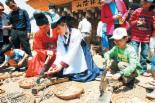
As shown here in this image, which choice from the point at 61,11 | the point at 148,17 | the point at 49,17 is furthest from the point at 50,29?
the point at 61,11

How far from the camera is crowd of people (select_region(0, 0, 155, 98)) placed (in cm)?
628

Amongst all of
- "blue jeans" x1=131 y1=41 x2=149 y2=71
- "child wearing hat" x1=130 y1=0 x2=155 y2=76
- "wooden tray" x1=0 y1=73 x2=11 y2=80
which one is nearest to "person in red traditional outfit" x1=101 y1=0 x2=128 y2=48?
"child wearing hat" x1=130 y1=0 x2=155 y2=76

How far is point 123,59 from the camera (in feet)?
20.9

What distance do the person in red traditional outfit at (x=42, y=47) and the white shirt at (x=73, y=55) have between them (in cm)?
42

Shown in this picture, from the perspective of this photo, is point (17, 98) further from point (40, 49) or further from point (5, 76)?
point (5, 76)

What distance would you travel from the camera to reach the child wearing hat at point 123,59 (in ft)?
19.7

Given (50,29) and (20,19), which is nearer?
(50,29)

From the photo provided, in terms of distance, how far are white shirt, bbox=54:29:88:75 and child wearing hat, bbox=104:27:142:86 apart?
58 centimetres

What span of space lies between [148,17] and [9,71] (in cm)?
350

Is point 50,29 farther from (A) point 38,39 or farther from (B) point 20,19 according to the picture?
(B) point 20,19

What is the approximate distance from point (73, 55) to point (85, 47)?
0.32m

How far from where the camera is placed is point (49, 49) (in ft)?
24.3

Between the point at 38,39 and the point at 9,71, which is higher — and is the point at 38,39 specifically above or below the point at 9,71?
above

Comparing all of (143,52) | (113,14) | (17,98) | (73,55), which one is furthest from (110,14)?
(17,98)
